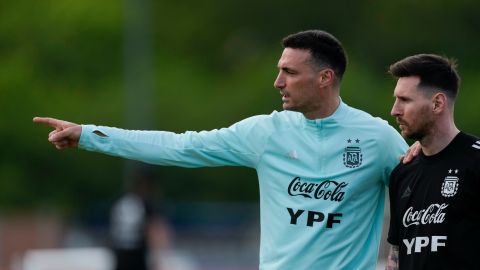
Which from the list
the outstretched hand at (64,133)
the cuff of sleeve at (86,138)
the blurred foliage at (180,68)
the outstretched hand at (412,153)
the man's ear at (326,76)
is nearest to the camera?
the outstretched hand at (412,153)

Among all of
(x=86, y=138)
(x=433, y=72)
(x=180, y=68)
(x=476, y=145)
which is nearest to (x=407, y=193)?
(x=476, y=145)

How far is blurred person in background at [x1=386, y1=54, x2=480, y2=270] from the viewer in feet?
23.1

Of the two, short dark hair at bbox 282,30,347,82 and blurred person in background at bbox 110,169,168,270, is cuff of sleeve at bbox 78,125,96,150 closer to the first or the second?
short dark hair at bbox 282,30,347,82

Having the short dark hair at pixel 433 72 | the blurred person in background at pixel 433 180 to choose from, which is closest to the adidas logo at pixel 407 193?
the blurred person in background at pixel 433 180

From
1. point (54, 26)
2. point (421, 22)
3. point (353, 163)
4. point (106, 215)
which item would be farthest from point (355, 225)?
point (421, 22)

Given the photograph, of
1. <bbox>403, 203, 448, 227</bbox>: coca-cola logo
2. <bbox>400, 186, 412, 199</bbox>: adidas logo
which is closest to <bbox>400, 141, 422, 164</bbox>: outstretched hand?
<bbox>400, 186, 412, 199</bbox>: adidas logo

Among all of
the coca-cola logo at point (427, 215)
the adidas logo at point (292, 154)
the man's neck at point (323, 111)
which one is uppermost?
the man's neck at point (323, 111)

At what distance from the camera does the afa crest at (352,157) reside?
7.76m

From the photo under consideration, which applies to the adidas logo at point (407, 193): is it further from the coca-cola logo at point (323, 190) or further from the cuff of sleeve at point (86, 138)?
the cuff of sleeve at point (86, 138)

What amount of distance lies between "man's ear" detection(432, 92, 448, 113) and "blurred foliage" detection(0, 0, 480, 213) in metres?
30.5

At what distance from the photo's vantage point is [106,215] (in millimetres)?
30984

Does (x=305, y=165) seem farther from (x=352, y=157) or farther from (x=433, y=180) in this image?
(x=433, y=180)

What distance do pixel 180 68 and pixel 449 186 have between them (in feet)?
126

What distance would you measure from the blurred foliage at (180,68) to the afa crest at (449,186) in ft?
101
